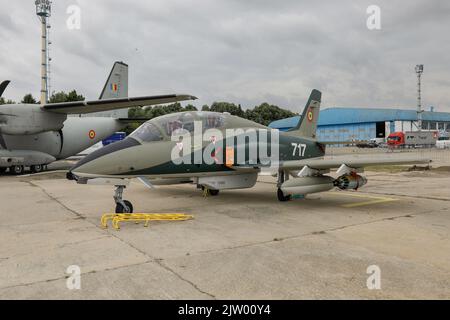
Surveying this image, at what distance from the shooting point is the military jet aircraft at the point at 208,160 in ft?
26.3

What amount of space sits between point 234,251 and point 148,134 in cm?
437

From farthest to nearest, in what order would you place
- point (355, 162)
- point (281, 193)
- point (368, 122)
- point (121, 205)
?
point (368, 122)
point (281, 193)
point (355, 162)
point (121, 205)

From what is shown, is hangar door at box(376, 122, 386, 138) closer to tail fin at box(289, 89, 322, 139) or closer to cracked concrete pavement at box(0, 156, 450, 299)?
tail fin at box(289, 89, 322, 139)

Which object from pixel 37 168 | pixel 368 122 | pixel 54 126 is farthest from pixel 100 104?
pixel 368 122

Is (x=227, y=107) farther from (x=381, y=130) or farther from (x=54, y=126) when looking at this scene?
(x=54, y=126)

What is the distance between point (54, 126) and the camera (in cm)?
2006

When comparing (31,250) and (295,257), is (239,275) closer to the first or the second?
(295,257)

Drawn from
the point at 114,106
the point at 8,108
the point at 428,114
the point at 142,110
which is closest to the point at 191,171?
the point at 114,106

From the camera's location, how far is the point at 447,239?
614 centimetres

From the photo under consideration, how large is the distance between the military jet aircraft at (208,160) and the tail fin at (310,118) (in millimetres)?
2181

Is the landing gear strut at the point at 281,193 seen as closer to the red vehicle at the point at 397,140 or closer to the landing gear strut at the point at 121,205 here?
the landing gear strut at the point at 121,205

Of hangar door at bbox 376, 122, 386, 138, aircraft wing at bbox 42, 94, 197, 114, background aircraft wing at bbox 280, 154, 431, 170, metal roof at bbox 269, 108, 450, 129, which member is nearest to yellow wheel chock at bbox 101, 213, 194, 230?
background aircraft wing at bbox 280, 154, 431, 170

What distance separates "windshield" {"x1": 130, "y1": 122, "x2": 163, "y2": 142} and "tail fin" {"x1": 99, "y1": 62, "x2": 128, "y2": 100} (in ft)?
59.3

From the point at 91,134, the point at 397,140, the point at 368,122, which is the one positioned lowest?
the point at 91,134
